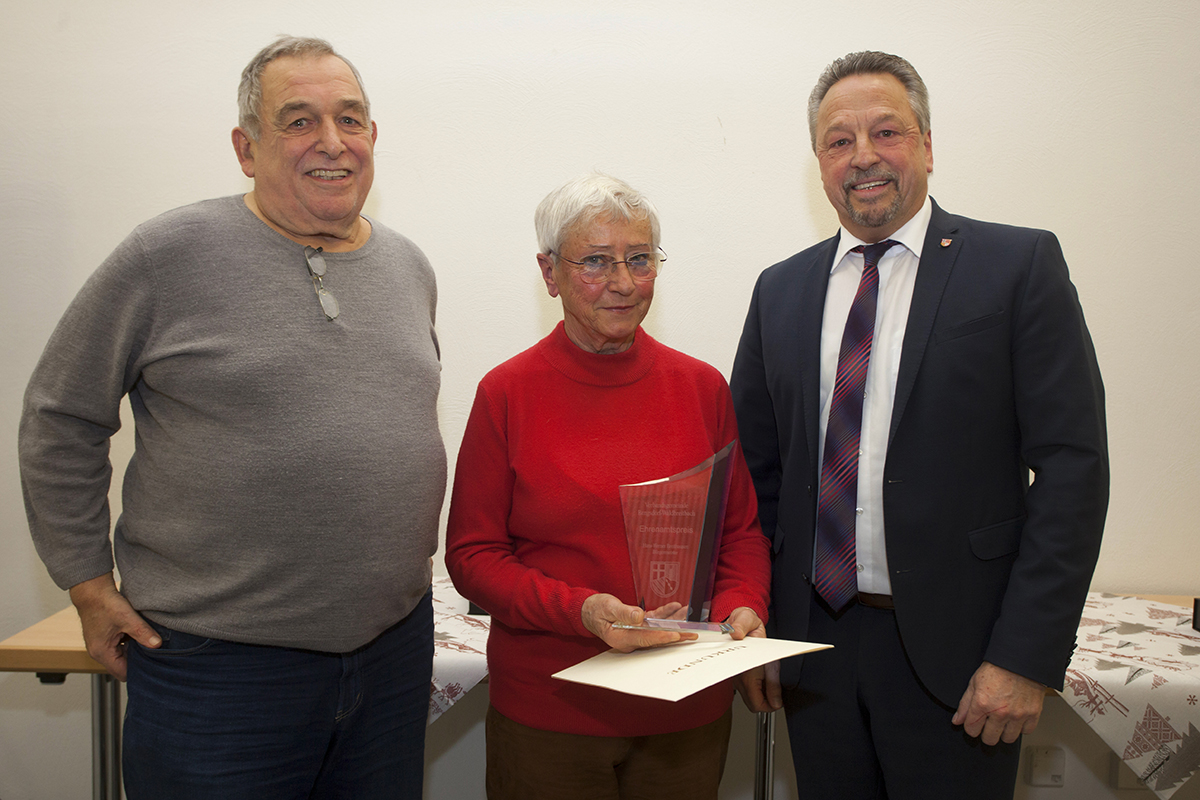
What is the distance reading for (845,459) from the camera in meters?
1.46

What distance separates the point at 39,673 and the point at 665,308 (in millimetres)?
1980

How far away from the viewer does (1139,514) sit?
256cm

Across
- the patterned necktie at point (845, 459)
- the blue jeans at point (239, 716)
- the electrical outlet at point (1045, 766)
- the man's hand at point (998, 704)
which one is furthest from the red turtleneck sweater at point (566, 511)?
the electrical outlet at point (1045, 766)

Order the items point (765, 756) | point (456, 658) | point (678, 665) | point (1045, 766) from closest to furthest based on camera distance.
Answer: point (678, 665) → point (456, 658) → point (765, 756) → point (1045, 766)

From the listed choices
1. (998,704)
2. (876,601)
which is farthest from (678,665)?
(998,704)

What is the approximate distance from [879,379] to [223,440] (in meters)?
1.14

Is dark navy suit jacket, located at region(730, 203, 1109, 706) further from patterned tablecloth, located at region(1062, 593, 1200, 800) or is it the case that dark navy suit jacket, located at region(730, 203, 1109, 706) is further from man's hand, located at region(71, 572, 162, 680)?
man's hand, located at region(71, 572, 162, 680)

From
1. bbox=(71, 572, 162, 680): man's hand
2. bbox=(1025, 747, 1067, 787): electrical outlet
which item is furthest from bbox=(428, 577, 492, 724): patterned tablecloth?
bbox=(1025, 747, 1067, 787): electrical outlet

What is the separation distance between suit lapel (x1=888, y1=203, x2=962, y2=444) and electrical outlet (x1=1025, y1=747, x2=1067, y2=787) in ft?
5.61

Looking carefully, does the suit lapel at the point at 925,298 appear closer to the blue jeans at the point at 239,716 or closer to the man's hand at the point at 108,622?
the blue jeans at the point at 239,716

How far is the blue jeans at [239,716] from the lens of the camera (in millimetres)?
1221

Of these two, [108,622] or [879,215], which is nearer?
[108,622]

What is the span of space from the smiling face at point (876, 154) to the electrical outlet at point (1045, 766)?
190 centimetres

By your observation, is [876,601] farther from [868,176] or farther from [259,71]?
[259,71]
